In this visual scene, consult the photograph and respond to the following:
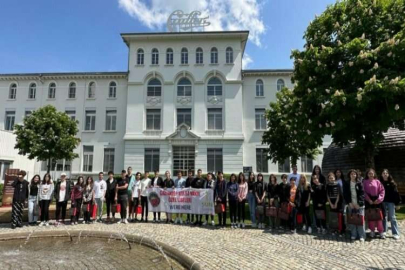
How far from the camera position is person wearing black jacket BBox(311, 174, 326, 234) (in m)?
9.38

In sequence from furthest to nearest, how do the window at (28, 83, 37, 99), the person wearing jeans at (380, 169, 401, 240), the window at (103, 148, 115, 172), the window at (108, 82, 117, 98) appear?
the window at (28, 83, 37, 99) → the window at (108, 82, 117, 98) → the window at (103, 148, 115, 172) → the person wearing jeans at (380, 169, 401, 240)

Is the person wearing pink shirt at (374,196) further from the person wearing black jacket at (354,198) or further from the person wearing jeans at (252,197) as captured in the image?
the person wearing jeans at (252,197)

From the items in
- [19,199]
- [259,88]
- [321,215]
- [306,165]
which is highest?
[259,88]

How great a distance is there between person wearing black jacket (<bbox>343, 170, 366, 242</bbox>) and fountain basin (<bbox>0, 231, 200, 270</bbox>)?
5.56 meters

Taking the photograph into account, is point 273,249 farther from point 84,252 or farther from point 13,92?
point 13,92

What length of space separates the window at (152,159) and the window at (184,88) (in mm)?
6721

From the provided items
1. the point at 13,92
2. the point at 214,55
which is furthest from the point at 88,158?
the point at 214,55

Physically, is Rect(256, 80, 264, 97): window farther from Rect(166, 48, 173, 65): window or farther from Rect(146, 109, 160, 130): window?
Rect(146, 109, 160, 130): window

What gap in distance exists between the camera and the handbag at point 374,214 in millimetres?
8445

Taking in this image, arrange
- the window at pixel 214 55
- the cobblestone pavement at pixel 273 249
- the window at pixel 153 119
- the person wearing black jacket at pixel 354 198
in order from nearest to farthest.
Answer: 1. the cobblestone pavement at pixel 273 249
2. the person wearing black jacket at pixel 354 198
3. the window at pixel 153 119
4. the window at pixel 214 55

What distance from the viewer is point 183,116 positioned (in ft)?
102

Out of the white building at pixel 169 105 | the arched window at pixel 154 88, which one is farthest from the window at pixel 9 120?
the arched window at pixel 154 88

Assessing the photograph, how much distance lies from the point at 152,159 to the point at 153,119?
14.5 feet

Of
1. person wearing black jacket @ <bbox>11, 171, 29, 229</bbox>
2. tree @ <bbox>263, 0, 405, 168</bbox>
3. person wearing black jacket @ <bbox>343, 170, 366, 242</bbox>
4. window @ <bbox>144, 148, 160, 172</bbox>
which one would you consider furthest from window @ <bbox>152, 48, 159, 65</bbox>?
person wearing black jacket @ <bbox>343, 170, 366, 242</bbox>
